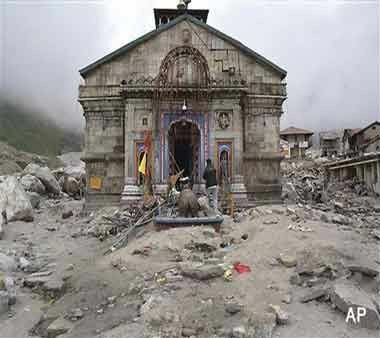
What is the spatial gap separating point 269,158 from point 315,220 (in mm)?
6353

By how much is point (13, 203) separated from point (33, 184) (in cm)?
801

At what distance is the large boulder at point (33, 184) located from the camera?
2284cm

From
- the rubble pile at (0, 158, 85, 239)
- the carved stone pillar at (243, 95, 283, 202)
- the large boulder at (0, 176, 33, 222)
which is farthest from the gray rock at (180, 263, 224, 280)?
the large boulder at (0, 176, 33, 222)

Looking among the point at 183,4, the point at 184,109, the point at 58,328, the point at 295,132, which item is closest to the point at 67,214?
the point at 184,109

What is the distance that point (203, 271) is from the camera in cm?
729

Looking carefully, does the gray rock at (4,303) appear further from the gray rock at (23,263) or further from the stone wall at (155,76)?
the stone wall at (155,76)

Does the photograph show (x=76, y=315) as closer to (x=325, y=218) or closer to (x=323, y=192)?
(x=325, y=218)

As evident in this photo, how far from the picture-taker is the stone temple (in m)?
16.7

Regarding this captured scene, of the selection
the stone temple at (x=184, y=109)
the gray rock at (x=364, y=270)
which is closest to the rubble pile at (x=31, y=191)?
the stone temple at (x=184, y=109)

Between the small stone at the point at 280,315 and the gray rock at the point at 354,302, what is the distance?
1.01 m

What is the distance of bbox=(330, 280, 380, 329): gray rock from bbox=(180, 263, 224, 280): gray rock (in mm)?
2363

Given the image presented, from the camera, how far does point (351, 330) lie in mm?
5414

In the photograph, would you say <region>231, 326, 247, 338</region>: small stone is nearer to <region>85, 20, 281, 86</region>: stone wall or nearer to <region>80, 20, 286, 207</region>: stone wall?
<region>80, 20, 286, 207</region>: stone wall

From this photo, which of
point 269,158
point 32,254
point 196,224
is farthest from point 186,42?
point 32,254
